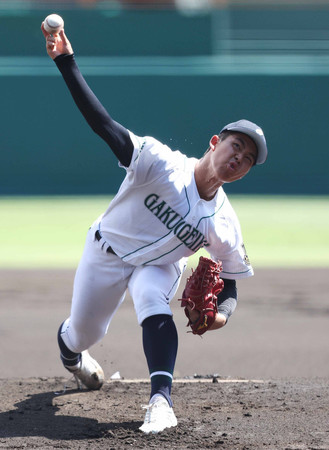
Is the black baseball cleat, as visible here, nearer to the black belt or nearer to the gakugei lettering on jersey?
the black belt

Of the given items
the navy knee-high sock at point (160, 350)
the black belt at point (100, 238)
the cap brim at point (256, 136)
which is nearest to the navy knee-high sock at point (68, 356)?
the black belt at point (100, 238)

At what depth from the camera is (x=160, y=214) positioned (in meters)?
4.10

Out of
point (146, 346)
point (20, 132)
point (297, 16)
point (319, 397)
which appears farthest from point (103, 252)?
point (297, 16)

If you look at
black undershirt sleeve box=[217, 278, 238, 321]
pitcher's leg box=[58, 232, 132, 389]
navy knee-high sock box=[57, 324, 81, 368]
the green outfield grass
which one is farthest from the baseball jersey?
the green outfield grass

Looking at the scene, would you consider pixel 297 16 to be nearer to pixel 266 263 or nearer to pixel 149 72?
pixel 149 72

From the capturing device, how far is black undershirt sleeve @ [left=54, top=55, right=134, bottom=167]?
12.6ft

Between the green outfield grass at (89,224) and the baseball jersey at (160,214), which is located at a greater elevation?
the green outfield grass at (89,224)

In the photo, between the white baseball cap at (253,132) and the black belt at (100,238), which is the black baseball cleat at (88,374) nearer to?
the black belt at (100,238)

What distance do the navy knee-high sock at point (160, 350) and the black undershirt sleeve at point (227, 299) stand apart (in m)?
0.49

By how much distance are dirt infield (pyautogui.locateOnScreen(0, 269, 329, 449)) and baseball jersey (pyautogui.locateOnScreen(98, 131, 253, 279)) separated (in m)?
0.88

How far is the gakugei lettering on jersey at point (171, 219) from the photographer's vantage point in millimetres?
4086

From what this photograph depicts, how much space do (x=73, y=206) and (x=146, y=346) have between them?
1050cm

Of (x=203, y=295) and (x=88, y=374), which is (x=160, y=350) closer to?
(x=203, y=295)

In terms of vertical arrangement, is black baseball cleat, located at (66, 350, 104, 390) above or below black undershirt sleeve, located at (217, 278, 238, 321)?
below
